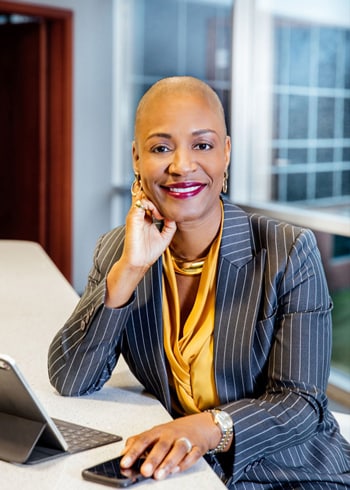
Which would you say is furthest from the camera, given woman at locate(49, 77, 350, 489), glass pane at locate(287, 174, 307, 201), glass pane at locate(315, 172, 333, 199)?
glass pane at locate(287, 174, 307, 201)

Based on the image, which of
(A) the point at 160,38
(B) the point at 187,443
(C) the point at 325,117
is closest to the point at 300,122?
(C) the point at 325,117

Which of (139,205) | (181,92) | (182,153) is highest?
(181,92)

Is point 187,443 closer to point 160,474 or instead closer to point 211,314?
point 160,474

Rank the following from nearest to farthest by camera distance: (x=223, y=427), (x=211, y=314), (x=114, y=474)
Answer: (x=114, y=474) < (x=223, y=427) < (x=211, y=314)

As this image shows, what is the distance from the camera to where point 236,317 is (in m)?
1.54

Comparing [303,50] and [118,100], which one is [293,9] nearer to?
[303,50]

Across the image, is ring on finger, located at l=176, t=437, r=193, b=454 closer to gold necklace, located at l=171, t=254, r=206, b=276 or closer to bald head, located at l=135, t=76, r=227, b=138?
gold necklace, located at l=171, t=254, r=206, b=276

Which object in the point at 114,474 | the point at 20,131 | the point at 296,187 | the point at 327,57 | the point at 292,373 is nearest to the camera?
the point at 114,474

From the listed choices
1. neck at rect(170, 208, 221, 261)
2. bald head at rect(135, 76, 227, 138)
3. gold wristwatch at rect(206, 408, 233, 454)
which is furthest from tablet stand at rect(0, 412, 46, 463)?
bald head at rect(135, 76, 227, 138)

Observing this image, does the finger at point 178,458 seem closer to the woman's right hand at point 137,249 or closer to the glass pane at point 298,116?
the woman's right hand at point 137,249

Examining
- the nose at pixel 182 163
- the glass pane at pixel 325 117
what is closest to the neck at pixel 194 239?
the nose at pixel 182 163

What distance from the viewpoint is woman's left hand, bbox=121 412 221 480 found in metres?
1.17

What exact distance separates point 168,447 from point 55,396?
444mm

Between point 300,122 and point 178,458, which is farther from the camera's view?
point 300,122
